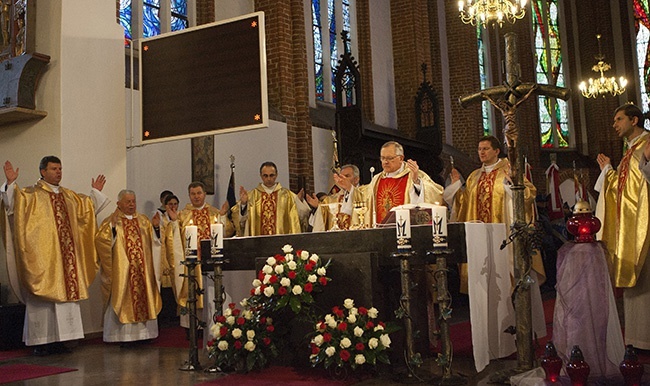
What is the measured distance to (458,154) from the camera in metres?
19.1

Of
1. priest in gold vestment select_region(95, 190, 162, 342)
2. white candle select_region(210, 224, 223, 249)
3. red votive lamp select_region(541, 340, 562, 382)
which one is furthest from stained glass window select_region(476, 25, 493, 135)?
red votive lamp select_region(541, 340, 562, 382)

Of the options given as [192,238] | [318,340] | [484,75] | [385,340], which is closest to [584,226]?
[385,340]

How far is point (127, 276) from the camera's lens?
26.5 ft

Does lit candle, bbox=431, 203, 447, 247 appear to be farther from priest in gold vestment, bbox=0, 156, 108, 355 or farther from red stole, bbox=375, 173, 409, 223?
priest in gold vestment, bbox=0, 156, 108, 355

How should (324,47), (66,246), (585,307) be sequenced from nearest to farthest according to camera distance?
(585,307), (66,246), (324,47)

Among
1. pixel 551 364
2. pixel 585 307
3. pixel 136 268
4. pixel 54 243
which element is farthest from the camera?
pixel 136 268

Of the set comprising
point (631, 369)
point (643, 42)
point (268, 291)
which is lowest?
point (631, 369)

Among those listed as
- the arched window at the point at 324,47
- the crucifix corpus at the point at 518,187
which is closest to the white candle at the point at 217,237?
the crucifix corpus at the point at 518,187

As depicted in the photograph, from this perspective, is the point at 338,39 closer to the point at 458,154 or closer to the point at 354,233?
the point at 458,154

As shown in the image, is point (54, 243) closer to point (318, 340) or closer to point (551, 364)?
point (318, 340)

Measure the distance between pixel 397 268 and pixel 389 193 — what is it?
1.29m

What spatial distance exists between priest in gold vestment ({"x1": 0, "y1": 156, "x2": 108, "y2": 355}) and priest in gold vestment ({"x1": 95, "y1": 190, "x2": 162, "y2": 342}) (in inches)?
10.7

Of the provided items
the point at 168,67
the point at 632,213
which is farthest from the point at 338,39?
the point at 632,213

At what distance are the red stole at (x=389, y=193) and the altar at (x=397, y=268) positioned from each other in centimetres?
86
